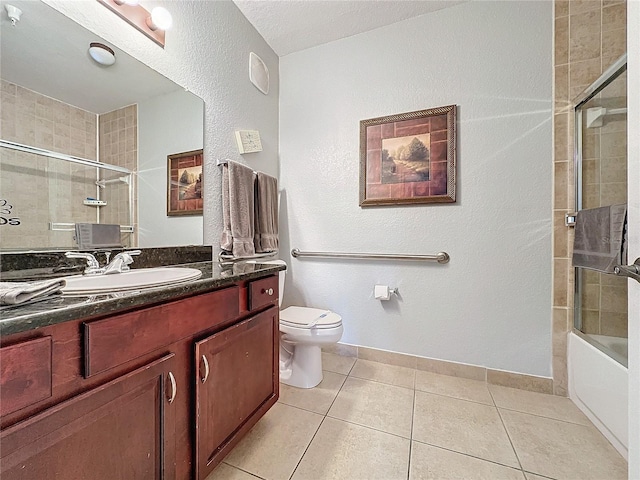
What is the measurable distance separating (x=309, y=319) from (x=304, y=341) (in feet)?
0.43

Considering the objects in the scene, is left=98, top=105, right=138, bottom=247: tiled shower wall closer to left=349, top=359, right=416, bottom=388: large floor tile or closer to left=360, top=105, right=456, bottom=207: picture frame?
left=360, top=105, right=456, bottom=207: picture frame

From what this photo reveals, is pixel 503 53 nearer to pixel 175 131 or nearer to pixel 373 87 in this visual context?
pixel 373 87

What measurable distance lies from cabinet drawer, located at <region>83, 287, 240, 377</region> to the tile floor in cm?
67

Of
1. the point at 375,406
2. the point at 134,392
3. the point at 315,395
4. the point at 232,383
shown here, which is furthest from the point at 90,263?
the point at 375,406

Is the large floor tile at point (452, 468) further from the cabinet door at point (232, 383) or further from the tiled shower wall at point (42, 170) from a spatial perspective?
the tiled shower wall at point (42, 170)

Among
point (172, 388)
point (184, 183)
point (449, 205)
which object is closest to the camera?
point (172, 388)

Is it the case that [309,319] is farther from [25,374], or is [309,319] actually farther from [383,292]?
[25,374]

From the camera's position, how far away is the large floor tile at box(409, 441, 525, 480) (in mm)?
981

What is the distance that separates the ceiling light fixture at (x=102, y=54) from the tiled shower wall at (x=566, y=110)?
229 centimetres

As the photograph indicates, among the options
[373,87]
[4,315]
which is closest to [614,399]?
[4,315]

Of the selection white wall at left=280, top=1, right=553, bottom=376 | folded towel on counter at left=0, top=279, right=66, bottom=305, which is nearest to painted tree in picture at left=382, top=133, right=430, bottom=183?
white wall at left=280, top=1, right=553, bottom=376

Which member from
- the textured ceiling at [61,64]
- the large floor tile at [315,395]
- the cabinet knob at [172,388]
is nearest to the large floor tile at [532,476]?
the large floor tile at [315,395]

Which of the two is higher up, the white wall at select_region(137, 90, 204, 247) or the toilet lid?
the white wall at select_region(137, 90, 204, 247)

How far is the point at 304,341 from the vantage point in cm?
152
